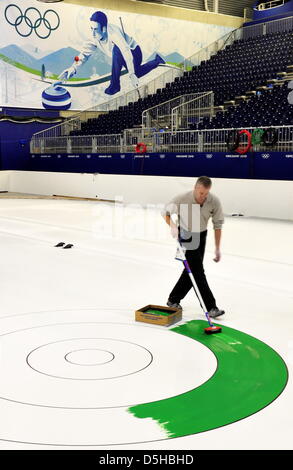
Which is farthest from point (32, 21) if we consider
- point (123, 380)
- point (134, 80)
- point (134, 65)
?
point (123, 380)

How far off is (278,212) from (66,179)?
31.8 feet

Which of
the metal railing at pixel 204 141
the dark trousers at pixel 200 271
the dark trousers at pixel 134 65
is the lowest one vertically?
the dark trousers at pixel 200 271

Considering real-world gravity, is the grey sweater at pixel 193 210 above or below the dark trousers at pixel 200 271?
above

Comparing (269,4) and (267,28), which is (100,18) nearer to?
(267,28)

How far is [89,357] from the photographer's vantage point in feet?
14.9

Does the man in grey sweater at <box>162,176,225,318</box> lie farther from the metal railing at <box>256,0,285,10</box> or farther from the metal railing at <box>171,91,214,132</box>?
the metal railing at <box>256,0,285,10</box>

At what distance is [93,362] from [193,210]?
6.21 ft

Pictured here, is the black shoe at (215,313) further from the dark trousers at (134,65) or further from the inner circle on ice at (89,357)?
the dark trousers at (134,65)

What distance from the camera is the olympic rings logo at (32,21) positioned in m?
23.4

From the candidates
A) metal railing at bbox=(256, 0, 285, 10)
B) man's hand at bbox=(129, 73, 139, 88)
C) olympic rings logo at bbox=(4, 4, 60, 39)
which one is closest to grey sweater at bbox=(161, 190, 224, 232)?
olympic rings logo at bbox=(4, 4, 60, 39)

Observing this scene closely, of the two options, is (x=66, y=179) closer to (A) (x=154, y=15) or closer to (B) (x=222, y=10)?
(A) (x=154, y=15)

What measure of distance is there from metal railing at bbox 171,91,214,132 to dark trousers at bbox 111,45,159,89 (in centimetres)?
506

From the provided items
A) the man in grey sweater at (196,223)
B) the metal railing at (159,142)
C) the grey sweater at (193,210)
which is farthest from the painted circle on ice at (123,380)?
the metal railing at (159,142)

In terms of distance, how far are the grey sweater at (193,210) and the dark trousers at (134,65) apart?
2227 cm
